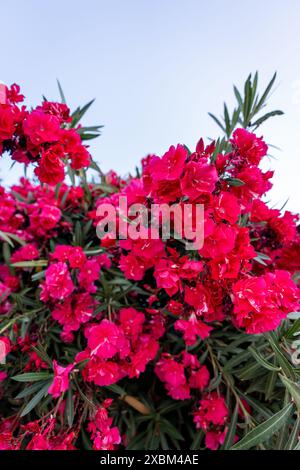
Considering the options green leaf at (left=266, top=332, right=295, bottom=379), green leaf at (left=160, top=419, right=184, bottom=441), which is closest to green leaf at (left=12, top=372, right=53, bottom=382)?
green leaf at (left=160, top=419, right=184, bottom=441)

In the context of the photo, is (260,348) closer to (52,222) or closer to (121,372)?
(121,372)

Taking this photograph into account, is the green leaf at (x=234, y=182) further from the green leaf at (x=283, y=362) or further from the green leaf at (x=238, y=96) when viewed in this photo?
the green leaf at (x=238, y=96)

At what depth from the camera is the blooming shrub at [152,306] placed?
633mm

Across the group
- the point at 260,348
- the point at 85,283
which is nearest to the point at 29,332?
the point at 85,283

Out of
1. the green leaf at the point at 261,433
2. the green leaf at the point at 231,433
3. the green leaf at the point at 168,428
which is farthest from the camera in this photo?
the green leaf at the point at 168,428

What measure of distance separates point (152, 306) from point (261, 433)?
17.2 inches

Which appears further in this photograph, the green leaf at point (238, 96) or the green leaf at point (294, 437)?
the green leaf at point (238, 96)

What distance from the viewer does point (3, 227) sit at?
3.83ft

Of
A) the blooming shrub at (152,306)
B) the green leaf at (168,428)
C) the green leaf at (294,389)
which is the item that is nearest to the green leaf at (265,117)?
the blooming shrub at (152,306)

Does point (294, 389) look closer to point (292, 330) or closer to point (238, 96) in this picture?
point (292, 330)

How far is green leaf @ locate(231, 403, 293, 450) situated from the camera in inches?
24.5

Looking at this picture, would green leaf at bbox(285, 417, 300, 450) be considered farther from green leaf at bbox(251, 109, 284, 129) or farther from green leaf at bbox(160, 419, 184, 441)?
green leaf at bbox(251, 109, 284, 129)

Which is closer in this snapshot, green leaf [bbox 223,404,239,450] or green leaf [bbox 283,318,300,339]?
green leaf [bbox 283,318,300,339]

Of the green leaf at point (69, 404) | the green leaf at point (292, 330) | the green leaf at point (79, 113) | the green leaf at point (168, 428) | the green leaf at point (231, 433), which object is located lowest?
the green leaf at point (168, 428)
